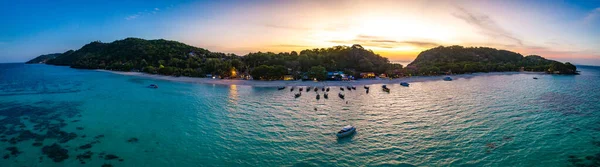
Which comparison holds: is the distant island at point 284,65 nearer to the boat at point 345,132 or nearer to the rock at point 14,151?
the boat at point 345,132

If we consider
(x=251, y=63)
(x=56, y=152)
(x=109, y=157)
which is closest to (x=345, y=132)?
(x=109, y=157)

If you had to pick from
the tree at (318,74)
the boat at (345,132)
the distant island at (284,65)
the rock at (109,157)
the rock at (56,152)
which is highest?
the distant island at (284,65)

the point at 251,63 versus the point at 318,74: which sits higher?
the point at 251,63

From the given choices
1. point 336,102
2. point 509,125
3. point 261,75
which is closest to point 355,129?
point 336,102

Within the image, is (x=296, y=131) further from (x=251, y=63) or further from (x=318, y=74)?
(x=251, y=63)

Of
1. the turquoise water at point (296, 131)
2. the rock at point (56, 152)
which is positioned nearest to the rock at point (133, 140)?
the turquoise water at point (296, 131)

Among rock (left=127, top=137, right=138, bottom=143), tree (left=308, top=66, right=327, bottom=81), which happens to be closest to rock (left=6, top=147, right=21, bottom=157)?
rock (left=127, top=137, right=138, bottom=143)

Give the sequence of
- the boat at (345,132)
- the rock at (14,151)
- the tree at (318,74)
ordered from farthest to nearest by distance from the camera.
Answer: the tree at (318,74), the boat at (345,132), the rock at (14,151)
